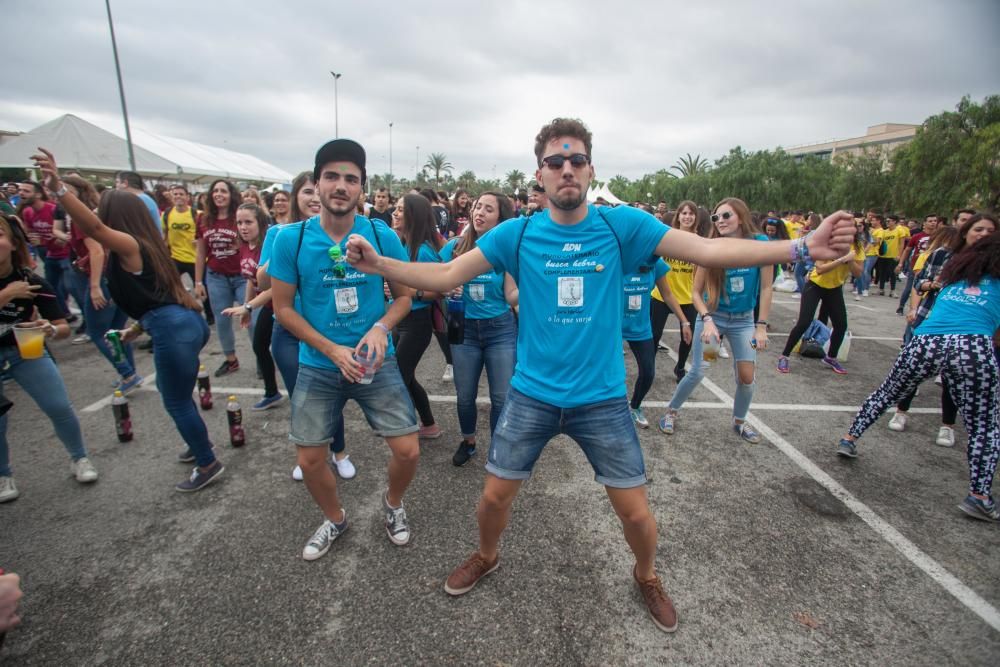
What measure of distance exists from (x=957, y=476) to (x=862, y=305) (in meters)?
9.57

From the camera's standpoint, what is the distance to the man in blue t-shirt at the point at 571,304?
2146 mm

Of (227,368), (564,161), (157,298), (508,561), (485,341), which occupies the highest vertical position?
(564,161)

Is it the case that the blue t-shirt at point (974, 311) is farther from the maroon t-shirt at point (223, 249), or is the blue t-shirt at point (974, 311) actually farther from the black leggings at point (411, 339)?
the maroon t-shirt at point (223, 249)

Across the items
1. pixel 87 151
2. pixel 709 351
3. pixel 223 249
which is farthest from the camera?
pixel 87 151

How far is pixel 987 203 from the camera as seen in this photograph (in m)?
23.8

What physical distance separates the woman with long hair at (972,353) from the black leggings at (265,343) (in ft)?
17.7

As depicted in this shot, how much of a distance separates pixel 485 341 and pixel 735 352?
7.87ft

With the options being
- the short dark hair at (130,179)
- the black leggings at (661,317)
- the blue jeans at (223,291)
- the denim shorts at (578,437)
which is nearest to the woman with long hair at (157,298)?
the blue jeans at (223,291)

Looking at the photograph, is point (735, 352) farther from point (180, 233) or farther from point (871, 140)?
point (871, 140)

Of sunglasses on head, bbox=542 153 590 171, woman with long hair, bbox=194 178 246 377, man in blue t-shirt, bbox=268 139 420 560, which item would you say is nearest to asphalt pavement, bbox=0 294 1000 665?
man in blue t-shirt, bbox=268 139 420 560

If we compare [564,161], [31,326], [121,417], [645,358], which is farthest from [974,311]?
[121,417]

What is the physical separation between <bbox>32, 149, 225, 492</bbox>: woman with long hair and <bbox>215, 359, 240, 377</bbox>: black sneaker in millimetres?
2549

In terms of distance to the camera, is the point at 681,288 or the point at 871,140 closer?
the point at 681,288

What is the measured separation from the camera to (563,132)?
7.13ft
